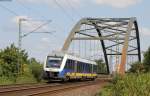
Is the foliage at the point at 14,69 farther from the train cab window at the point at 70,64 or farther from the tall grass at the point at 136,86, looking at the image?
the tall grass at the point at 136,86

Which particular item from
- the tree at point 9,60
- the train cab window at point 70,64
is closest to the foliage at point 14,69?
the tree at point 9,60

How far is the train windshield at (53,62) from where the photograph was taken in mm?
44525

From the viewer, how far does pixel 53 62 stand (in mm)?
45000

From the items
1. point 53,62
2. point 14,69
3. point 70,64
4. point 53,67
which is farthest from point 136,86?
point 14,69

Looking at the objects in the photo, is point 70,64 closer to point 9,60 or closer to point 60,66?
point 60,66

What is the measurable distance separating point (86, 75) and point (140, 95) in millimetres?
35159

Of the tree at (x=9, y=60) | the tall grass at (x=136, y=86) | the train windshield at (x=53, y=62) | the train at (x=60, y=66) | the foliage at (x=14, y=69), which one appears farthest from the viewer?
the tree at (x=9, y=60)

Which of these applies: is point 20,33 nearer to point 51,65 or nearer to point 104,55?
point 51,65

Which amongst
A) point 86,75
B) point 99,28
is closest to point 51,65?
point 86,75

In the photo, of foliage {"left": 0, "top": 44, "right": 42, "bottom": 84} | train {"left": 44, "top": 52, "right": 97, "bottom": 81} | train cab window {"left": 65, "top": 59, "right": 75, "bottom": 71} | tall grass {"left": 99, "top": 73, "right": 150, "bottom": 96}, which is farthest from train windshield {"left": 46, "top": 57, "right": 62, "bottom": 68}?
tall grass {"left": 99, "top": 73, "right": 150, "bottom": 96}

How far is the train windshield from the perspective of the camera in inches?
1753

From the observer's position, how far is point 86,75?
56.1 m

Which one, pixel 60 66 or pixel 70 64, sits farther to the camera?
pixel 70 64

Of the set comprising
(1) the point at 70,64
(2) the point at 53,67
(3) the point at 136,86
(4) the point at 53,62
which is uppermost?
(4) the point at 53,62
